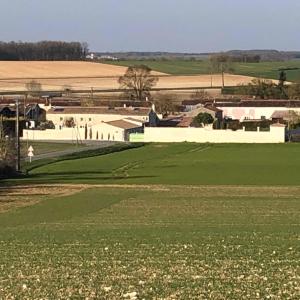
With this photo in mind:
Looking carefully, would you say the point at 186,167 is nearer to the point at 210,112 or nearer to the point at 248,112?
the point at 210,112

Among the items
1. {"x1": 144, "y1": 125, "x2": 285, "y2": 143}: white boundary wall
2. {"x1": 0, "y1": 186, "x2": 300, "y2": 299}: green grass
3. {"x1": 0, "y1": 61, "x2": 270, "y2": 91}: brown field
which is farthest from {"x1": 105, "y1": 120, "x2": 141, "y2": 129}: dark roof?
{"x1": 0, "y1": 61, "x2": 270, "y2": 91}: brown field

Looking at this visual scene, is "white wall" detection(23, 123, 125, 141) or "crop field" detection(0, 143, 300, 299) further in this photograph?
"white wall" detection(23, 123, 125, 141)

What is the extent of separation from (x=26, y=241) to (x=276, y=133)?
64.5 meters

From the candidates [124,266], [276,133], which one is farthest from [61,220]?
[276,133]

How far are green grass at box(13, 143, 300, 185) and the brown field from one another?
291ft

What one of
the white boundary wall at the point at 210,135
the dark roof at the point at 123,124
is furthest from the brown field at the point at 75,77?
the white boundary wall at the point at 210,135

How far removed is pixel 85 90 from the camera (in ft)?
514

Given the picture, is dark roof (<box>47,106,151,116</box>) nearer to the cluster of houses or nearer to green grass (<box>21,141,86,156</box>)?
the cluster of houses

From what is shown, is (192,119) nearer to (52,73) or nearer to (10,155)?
(10,155)

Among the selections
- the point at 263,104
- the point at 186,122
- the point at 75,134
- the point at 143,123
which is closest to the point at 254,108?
the point at 263,104

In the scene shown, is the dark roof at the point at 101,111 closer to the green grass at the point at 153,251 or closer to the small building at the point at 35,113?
the small building at the point at 35,113

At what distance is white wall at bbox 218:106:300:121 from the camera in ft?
348

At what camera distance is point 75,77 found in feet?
564

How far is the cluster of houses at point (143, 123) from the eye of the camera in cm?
8081
